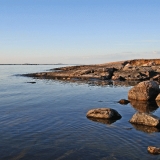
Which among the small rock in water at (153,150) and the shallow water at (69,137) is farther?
the shallow water at (69,137)

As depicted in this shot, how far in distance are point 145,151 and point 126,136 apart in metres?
2.54

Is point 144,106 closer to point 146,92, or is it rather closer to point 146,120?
point 146,92

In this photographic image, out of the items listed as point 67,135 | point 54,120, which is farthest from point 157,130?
point 54,120

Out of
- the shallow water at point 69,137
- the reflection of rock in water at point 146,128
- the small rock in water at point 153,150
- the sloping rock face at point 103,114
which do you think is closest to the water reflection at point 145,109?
the reflection of rock in water at point 146,128

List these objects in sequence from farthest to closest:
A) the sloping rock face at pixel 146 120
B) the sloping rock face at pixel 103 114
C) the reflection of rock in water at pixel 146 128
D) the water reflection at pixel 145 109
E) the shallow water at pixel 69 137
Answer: the sloping rock face at pixel 103 114 < the sloping rock face at pixel 146 120 < the water reflection at pixel 145 109 < the reflection of rock in water at pixel 146 128 < the shallow water at pixel 69 137

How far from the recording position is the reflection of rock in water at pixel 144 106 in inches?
924

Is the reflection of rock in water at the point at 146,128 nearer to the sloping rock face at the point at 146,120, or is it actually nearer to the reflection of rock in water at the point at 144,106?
the sloping rock face at the point at 146,120

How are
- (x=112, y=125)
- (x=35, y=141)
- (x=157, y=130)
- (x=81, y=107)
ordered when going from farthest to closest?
(x=81, y=107) → (x=112, y=125) → (x=157, y=130) → (x=35, y=141)

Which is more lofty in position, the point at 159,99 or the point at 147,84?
the point at 147,84

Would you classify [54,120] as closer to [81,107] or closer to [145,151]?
[81,107]

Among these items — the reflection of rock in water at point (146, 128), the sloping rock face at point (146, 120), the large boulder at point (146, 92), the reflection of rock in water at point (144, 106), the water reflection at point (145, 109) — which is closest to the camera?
the reflection of rock in water at point (146, 128)

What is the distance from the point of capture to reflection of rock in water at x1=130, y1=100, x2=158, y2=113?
77.0 feet

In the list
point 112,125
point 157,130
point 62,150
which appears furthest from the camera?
point 112,125

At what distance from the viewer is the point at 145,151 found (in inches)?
476
